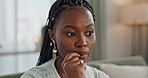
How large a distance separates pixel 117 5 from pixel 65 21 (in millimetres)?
2451

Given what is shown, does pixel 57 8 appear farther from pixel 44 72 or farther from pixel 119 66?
pixel 119 66

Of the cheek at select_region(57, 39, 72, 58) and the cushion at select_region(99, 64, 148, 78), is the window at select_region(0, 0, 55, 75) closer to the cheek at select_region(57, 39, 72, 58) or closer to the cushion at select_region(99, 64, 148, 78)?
the cushion at select_region(99, 64, 148, 78)

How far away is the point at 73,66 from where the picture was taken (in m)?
1.03

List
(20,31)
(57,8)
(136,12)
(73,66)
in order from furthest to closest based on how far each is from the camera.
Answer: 1. (136,12)
2. (20,31)
3. (57,8)
4. (73,66)

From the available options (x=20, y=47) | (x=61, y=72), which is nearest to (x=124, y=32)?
(x=20, y=47)

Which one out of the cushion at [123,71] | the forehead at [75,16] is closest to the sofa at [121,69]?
the cushion at [123,71]

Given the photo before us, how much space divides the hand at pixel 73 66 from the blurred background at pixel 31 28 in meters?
1.68

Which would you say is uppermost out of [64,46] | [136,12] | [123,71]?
[136,12]

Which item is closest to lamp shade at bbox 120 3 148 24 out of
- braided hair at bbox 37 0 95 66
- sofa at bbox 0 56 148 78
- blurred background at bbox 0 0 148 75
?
blurred background at bbox 0 0 148 75

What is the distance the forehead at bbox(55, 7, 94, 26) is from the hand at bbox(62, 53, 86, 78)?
131 mm

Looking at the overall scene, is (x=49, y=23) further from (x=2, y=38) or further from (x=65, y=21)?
(x=2, y=38)

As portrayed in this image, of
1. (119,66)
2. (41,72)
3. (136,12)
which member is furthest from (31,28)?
(41,72)

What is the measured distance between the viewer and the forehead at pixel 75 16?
107cm

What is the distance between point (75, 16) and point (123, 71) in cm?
126
